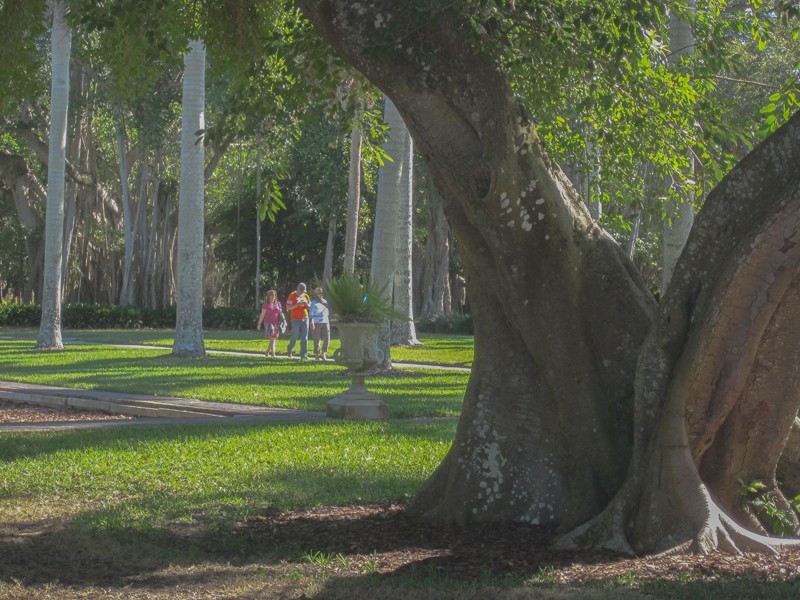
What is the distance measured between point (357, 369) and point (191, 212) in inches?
500

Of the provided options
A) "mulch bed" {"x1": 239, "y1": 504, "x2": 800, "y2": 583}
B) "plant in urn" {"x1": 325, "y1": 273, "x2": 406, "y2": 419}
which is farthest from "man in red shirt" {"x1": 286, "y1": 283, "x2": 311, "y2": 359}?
"mulch bed" {"x1": 239, "y1": 504, "x2": 800, "y2": 583}

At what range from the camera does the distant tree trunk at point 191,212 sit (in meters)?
25.4

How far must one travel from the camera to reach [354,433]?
12.5 m

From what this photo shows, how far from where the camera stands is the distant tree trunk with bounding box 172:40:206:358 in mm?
25359

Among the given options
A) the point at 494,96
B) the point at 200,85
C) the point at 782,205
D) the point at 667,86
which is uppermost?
the point at 200,85

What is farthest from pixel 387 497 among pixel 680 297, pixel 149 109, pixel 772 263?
pixel 149 109

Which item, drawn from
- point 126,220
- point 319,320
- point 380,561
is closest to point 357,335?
point 380,561

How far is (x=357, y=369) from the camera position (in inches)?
561

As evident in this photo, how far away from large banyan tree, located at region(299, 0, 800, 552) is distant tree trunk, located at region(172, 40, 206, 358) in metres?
18.5

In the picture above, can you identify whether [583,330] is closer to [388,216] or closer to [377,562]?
[377,562]

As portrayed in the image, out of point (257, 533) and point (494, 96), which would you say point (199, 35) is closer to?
point (494, 96)

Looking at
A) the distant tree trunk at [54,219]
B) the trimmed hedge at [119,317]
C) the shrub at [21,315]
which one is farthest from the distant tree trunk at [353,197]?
the shrub at [21,315]

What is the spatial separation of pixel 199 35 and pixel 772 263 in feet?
21.4

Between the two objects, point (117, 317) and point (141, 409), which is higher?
point (117, 317)
